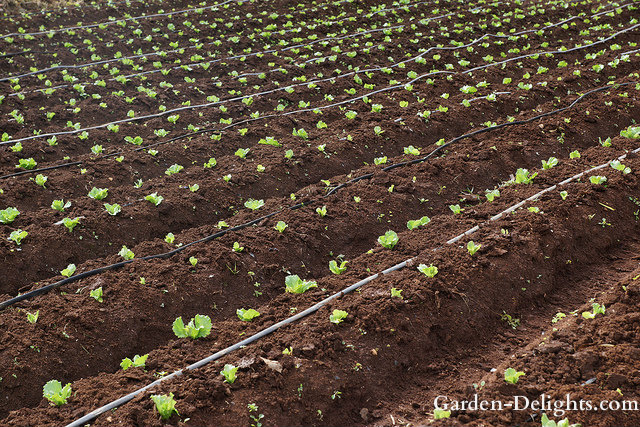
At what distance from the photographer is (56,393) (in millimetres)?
3824

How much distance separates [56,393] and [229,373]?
127 cm

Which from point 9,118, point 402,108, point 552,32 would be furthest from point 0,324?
point 552,32

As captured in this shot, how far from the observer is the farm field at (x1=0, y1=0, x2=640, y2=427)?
3811 mm

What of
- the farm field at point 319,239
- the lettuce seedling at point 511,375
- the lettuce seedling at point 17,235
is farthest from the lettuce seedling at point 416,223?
the lettuce seedling at point 17,235

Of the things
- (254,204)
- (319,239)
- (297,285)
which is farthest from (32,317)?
(319,239)

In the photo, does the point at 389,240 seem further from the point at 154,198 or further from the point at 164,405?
the point at 154,198

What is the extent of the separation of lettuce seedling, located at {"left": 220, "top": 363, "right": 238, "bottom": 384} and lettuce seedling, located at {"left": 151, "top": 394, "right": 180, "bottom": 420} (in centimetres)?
38

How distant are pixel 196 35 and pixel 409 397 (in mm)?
11501

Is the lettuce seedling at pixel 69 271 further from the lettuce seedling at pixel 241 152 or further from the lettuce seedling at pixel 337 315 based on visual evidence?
the lettuce seedling at pixel 241 152

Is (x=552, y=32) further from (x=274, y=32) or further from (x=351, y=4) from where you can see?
(x=274, y=32)

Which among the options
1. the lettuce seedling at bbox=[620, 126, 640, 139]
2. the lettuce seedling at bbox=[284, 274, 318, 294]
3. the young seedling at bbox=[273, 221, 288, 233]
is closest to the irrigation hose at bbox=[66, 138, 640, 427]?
the lettuce seedling at bbox=[284, 274, 318, 294]

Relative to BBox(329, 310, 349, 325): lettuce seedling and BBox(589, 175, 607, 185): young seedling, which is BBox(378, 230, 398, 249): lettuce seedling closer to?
BBox(329, 310, 349, 325): lettuce seedling

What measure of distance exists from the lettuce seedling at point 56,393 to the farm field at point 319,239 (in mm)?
20

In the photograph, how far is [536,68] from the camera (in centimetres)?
1050
